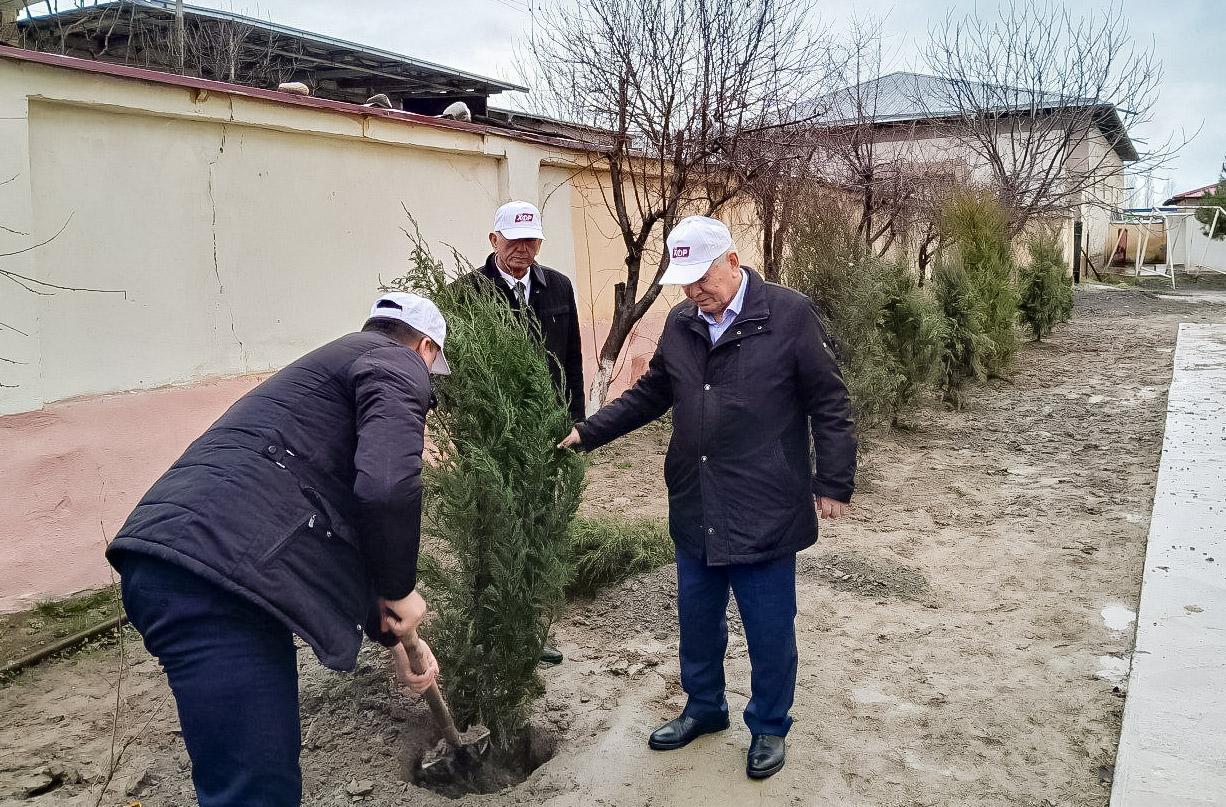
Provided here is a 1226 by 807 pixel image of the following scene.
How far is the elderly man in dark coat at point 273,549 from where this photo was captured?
6.36ft

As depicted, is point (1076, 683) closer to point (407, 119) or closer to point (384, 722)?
point (384, 722)

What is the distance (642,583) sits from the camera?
15.2 ft

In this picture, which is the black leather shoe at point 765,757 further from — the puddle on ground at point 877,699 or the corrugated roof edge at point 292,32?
the corrugated roof edge at point 292,32

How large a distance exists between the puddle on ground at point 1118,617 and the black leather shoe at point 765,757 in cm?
192

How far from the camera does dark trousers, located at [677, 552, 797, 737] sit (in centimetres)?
297

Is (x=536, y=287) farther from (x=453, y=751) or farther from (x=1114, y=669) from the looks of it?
(x=1114, y=669)

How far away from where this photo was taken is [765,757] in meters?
3.04

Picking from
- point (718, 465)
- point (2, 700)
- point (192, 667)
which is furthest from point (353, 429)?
point (2, 700)

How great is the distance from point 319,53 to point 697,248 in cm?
1196

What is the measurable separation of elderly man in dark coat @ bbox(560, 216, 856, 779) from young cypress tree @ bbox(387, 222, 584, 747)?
0.70 feet

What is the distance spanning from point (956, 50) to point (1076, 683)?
16.9 metres

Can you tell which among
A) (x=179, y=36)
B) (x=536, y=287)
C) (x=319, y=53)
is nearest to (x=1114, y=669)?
(x=536, y=287)

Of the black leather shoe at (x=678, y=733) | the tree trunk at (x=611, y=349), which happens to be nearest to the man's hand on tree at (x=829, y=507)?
the black leather shoe at (x=678, y=733)

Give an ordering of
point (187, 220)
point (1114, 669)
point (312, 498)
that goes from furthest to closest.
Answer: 1. point (187, 220)
2. point (1114, 669)
3. point (312, 498)
